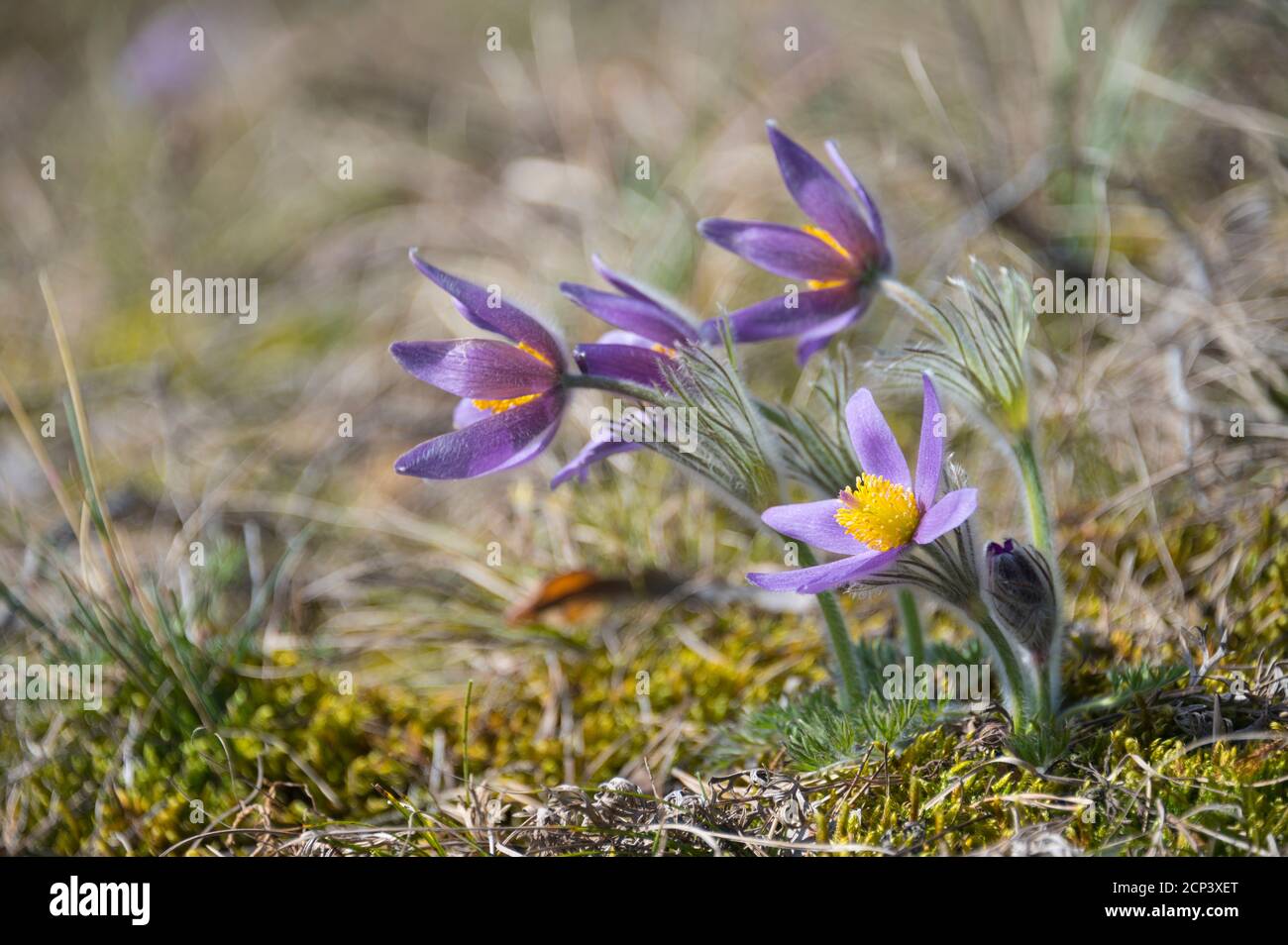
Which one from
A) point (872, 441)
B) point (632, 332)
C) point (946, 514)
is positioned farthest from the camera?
point (632, 332)

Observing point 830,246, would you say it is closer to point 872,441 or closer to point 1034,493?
point 872,441

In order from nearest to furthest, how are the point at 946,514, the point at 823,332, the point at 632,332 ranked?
the point at 946,514
the point at 632,332
the point at 823,332

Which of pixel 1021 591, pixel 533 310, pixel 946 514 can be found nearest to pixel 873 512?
pixel 946 514

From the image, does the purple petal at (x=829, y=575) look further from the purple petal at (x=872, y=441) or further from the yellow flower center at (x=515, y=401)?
the yellow flower center at (x=515, y=401)

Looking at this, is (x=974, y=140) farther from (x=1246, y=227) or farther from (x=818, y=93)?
(x=1246, y=227)

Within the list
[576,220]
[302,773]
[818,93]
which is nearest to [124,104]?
[576,220]

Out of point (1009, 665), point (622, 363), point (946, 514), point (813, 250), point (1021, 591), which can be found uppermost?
point (813, 250)

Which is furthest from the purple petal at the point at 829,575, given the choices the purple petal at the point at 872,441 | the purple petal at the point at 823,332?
the purple petal at the point at 823,332
